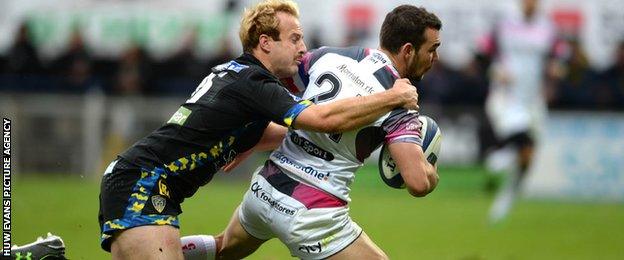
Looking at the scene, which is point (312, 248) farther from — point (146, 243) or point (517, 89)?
point (517, 89)

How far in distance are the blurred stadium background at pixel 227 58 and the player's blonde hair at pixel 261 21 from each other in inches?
321

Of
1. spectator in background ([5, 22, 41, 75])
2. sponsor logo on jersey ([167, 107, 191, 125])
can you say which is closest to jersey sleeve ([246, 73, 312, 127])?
sponsor logo on jersey ([167, 107, 191, 125])

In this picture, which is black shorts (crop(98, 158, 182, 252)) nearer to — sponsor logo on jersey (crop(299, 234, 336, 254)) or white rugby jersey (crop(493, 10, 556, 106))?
sponsor logo on jersey (crop(299, 234, 336, 254))

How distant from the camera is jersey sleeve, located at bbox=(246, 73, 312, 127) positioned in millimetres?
6766

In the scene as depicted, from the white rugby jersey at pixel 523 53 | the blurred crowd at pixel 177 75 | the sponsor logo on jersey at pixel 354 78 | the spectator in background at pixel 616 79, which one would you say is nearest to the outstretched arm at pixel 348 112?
the sponsor logo on jersey at pixel 354 78

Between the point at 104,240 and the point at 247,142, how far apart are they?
3.33 feet

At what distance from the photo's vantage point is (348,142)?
7.08 meters

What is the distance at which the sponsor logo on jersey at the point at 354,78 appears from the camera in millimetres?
7039

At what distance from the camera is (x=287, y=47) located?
716 cm

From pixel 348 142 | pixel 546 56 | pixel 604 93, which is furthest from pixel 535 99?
pixel 348 142

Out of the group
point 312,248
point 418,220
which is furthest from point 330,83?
point 418,220

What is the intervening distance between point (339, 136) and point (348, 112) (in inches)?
12.9

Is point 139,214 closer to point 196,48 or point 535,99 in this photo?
point 535,99

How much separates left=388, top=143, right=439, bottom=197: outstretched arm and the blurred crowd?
13418 mm
